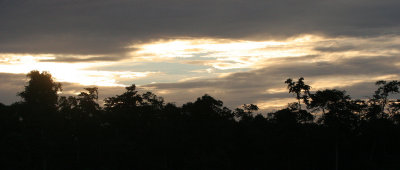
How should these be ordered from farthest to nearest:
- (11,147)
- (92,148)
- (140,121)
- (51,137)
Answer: (140,121)
(92,148)
(51,137)
(11,147)

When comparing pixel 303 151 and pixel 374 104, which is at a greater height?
pixel 374 104

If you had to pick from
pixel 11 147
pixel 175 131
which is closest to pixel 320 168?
pixel 175 131

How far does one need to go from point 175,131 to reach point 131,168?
9743 millimetres

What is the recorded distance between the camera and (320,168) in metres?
85.7

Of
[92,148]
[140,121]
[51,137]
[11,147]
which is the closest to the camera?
[11,147]

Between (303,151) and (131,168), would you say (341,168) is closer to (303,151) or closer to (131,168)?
(303,151)

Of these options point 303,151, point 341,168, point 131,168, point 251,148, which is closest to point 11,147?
point 131,168

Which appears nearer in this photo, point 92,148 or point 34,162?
point 34,162

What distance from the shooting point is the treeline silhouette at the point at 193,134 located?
251ft

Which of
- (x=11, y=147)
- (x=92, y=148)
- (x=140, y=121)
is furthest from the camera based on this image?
(x=140, y=121)

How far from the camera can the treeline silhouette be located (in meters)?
76.5

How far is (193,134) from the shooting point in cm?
8388

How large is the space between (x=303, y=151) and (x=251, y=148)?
28.7ft

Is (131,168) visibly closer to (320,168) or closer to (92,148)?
(92,148)
